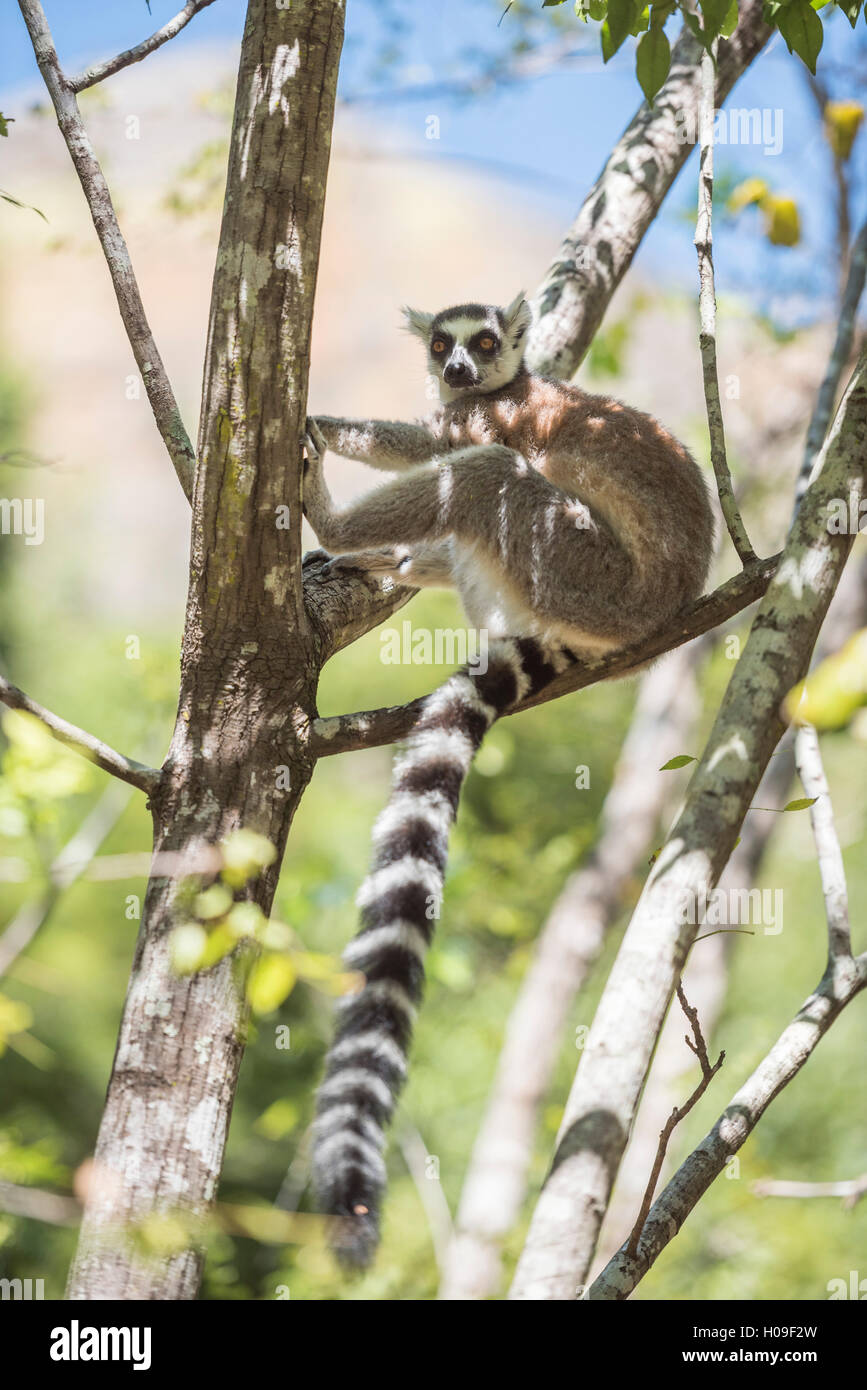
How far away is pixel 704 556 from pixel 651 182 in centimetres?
193

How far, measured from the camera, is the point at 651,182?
5129 millimetres

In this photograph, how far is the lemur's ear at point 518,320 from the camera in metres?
5.40

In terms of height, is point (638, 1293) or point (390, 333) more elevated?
point (390, 333)

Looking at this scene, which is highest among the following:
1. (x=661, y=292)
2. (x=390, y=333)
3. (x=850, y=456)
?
(x=390, y=333)

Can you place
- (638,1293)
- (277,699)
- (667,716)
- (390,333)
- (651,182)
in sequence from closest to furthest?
(277,699) → (651,182) → (638,1293) → (667,716) → (390,333)

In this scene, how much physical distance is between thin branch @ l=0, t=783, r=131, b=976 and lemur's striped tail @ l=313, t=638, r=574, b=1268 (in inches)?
40.1

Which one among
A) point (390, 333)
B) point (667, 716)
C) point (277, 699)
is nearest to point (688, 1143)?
point (667, 716)

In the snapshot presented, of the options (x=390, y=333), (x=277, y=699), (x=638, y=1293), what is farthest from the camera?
Answer: (x=390, y=333)

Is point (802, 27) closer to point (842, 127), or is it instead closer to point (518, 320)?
point (518, 320)

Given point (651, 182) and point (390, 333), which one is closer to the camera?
point (651, 182)

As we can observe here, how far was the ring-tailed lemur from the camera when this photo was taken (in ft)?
11.7

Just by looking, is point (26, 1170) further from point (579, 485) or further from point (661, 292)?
point (661, 292)

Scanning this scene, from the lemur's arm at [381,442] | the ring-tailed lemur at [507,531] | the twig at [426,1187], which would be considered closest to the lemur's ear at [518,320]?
the ring-tailed lemur at [507,531]

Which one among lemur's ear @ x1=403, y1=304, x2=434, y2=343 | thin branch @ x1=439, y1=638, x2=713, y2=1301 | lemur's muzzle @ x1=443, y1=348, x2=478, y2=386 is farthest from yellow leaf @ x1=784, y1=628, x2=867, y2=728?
thin branch @ x1=439, y1=638, x2=713, y2=1301
